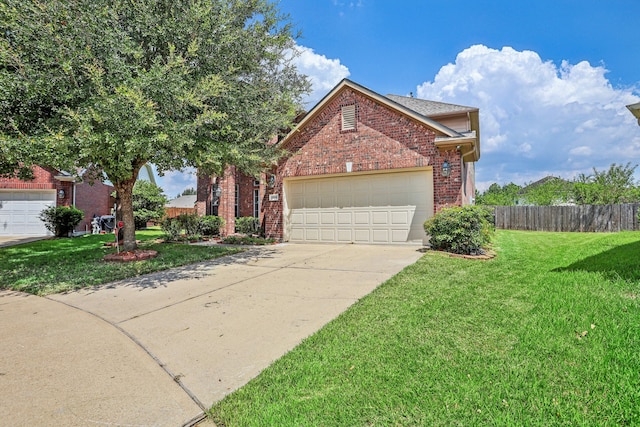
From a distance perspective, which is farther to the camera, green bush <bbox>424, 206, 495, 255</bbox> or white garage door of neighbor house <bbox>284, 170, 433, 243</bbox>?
white garage door of neighbor house <bbox>284, 170, 433, 243</bbox>

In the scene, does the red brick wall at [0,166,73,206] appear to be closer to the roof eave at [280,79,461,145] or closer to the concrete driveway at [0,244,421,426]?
the roof eave at [280,79,461,145]

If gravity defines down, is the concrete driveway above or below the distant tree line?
below

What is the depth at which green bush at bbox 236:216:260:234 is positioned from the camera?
13.9 m

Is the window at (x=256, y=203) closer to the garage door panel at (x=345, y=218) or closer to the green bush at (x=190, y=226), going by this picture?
the green bush at (x=190, y=226)

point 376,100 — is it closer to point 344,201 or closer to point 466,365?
point 344,201

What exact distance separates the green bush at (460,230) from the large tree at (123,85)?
210 inches

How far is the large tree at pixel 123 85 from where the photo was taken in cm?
571

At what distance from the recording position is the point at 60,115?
6.73 meters

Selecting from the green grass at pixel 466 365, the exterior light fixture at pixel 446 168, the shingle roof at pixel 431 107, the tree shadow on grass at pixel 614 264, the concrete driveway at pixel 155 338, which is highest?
the shingle roof at pixel 431 107

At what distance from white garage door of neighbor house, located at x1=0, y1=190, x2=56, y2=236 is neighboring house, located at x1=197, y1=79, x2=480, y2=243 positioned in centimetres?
1097

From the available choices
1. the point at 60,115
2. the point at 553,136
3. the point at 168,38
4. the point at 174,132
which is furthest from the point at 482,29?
the point at 553,136

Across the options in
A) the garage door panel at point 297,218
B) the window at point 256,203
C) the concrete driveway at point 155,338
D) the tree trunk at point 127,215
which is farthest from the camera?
the window at point 256,203

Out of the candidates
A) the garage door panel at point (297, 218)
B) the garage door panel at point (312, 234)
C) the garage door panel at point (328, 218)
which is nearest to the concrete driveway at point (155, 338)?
the garage door panel at point (328, 218)

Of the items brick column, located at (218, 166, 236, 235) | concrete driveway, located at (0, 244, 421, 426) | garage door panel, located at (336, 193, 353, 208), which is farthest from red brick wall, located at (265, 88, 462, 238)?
concrete driveway, located at (0, 244, 421, 426)
